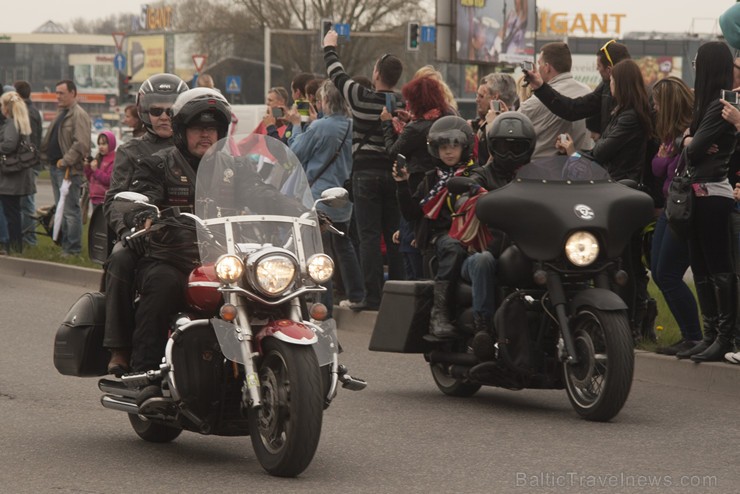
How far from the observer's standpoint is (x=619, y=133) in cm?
1042

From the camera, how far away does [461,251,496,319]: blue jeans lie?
8789mm

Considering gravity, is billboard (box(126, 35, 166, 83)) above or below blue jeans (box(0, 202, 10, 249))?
above

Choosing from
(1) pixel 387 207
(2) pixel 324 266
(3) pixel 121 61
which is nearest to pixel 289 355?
(2) pixel 324 266

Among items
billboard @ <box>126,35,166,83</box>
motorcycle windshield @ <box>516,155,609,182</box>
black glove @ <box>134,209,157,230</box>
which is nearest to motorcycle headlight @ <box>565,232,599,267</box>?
motorcycle windshield @ <box>516,155,609,182</box>

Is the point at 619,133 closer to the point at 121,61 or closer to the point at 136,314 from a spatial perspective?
the point at 136,314

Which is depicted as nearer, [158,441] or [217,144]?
[217,144]

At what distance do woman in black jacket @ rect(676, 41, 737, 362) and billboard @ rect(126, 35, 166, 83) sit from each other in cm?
9680

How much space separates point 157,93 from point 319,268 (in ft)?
5.77

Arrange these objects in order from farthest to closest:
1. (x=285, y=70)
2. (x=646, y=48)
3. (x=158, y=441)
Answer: (x=646, y=48) → (x=285, y=70) → (x=158, y=441)

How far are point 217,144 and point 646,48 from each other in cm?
9288

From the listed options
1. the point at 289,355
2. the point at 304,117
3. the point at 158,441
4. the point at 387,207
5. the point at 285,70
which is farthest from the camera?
the point at 285,70

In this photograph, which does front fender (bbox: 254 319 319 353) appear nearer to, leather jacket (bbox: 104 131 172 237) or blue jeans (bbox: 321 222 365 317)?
leather jacket (bbox: 104 131 172 237)

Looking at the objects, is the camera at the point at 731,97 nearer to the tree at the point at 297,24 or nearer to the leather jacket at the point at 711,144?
the leather jacket at the point at 711,144

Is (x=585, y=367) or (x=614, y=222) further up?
(x=614, y=222)
